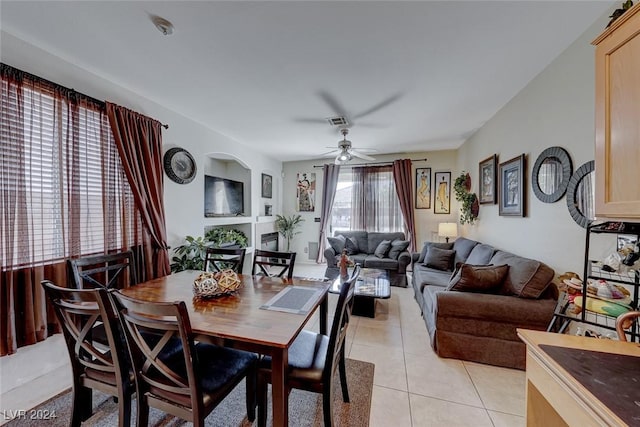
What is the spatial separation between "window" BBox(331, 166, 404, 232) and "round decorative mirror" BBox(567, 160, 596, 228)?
3.43 metres

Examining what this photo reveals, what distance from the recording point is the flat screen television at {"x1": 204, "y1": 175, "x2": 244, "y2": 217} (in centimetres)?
388

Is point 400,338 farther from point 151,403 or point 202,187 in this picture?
point 202,187

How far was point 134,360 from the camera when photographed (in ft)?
3.86

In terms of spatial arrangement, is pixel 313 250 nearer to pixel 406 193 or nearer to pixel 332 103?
pixel 406 193

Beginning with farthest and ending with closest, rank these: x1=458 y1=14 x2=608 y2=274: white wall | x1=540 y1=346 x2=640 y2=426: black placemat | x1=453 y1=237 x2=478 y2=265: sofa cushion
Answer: x1=453 y1=237 x2=478 y2=265: sofa cushion → x1=458 y1=14 x2=608 y2=274: white wall → x1=540 y1=346 x2=640 y2=426: black placemat

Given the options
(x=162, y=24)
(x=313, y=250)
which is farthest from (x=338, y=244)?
(x=162, y=24)

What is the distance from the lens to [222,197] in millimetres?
4254

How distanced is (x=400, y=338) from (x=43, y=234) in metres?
3.29

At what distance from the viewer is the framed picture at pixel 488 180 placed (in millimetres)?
3359

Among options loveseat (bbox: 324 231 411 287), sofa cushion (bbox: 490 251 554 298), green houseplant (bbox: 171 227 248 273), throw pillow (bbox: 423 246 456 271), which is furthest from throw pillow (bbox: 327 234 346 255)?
sofa cushion (bbox: 490 251 554 298)

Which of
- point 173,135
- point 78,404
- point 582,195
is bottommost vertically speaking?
point 78,404

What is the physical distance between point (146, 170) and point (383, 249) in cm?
387

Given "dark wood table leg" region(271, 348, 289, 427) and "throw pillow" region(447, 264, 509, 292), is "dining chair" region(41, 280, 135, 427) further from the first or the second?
"throw pillow" region(447, 264, 509, 292)

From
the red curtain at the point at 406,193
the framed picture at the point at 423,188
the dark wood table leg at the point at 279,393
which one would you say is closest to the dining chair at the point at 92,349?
the dark wood table leg at the point at 279,393
